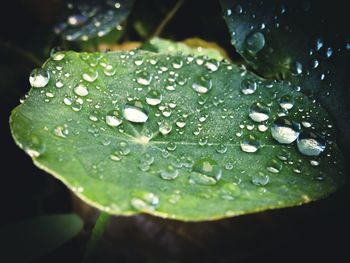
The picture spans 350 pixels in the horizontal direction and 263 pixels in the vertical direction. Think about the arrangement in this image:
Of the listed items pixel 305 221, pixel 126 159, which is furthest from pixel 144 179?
pixel 305 221

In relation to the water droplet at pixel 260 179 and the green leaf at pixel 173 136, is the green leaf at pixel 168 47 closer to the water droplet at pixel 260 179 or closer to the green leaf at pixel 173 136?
the green leaf at pixel 173 136

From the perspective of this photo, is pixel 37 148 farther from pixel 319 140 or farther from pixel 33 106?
pixel 319 140

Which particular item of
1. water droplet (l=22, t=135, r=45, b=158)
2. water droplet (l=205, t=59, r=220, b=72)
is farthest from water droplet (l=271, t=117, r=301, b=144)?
water droplet (l=22, t=135, r=45, b=158)

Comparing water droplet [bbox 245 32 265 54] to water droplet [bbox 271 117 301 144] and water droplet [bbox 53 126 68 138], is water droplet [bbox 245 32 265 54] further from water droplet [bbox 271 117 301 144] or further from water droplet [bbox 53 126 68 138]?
water droplet [bbox 53 126 68 138]

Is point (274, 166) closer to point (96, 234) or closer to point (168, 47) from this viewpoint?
point (96, 234)

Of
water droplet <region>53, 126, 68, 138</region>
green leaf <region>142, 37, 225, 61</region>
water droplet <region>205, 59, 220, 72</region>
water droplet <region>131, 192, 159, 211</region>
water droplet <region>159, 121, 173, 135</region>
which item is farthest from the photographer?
green leaf <region>142, 37, 225, 61</region>
